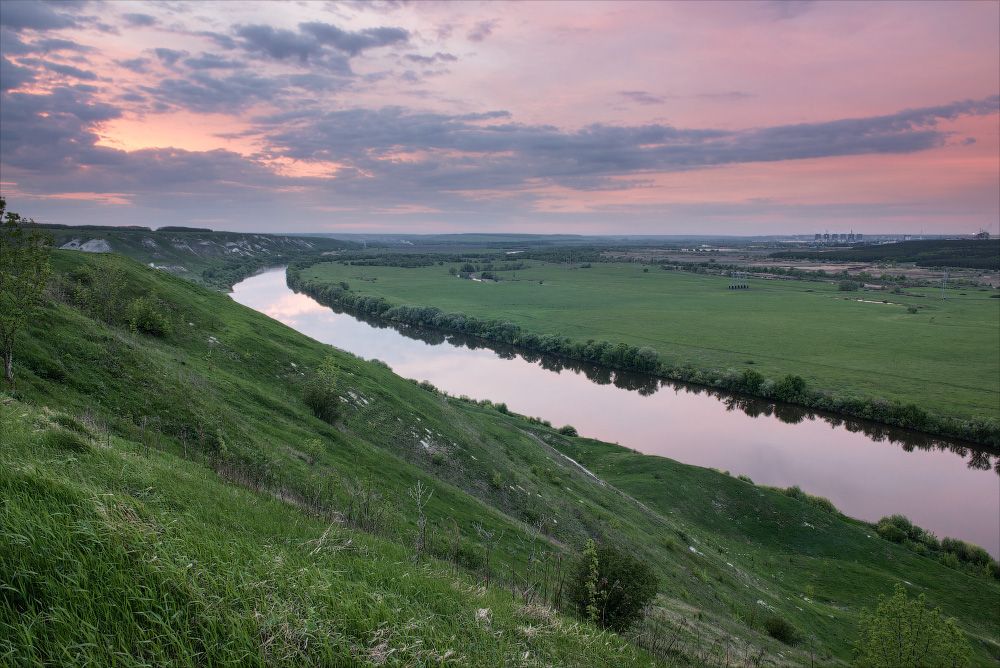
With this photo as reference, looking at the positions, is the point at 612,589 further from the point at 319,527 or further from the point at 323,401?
the point at 323,401

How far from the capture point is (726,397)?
73062mm

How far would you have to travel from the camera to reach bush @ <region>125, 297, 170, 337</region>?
23828 millimetres

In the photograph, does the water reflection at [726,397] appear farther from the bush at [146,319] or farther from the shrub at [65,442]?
the shrub at [65,442]

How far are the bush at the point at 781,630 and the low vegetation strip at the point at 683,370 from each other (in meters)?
54.2

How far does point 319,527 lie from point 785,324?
131 metres

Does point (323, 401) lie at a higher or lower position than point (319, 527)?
lower

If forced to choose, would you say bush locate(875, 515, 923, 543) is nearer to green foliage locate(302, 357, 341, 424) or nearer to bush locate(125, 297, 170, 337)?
green foliage locate(302, 357, 341, 424)

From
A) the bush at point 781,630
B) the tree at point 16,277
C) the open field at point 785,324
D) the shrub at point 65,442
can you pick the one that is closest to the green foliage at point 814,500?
the bush at point 781,630

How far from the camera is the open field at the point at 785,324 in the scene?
75812mm

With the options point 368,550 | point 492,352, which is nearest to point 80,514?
point 368,550

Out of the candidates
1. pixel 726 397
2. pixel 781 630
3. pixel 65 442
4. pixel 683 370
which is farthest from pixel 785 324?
pixel 65 442

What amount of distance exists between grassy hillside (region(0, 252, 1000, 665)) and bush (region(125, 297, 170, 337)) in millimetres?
592

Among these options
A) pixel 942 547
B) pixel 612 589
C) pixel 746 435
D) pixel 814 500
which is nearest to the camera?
pixel 612 589

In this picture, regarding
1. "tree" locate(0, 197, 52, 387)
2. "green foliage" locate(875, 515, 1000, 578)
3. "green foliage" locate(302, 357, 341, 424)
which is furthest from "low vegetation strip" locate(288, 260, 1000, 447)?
"tree" locate(0, 197, 52, 387)
